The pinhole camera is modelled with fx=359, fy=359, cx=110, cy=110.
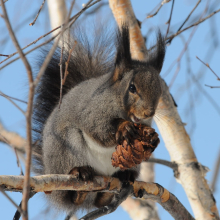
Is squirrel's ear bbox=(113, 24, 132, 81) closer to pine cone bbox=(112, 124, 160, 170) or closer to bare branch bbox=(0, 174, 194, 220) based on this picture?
pine cone bbox=(112, 124, 160, 170)

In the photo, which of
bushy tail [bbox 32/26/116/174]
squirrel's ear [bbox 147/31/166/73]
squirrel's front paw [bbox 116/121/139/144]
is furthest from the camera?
bushy tail [bbox 32/26/116/174]

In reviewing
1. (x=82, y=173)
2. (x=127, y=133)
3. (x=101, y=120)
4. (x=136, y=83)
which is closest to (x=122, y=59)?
(x=136, y=83)

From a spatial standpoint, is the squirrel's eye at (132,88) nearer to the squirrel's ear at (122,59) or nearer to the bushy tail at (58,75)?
the squirrel's ear at (122,59)

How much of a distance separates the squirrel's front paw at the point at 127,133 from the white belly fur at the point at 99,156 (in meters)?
0.16

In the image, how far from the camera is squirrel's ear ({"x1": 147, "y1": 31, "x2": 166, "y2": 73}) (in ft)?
6.92

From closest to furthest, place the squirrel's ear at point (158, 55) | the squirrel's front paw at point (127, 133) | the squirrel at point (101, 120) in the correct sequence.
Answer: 1. the squirrel's front paw at point (127, 133)
2. the squirrel at point (101, 120)
3. the squirrel's ear at point (158, 55)

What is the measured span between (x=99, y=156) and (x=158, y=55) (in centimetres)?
71

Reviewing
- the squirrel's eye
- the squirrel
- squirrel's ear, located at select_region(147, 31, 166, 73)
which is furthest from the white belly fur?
squirrel's ear, located at select_region(147, 31, 166, 73)

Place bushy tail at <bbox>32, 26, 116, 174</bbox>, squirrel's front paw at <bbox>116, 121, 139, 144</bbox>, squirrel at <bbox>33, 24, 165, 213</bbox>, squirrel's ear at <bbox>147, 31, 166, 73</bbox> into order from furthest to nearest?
bushy tail at <bbox>32, 26, 116, 174</bbox> < squirrel's ear at <bbox>147, 31, 166, 73</bbox> < squirrel at <bbox>33, 24, 165, 213</bbox> < squirrel's front paw at <bbox>116, 121, 139, 144</bbox>

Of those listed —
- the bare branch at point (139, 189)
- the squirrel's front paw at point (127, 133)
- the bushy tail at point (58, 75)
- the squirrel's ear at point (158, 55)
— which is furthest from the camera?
the bushy tail at point (58, 75)

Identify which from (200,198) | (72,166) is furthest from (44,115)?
(200,198)

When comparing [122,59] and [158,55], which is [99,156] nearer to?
[122,59]

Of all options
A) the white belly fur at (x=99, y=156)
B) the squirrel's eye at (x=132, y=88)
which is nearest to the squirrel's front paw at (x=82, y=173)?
the white belly fur at (x=99, y=156)

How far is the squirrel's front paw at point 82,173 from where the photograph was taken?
5.65 ft
